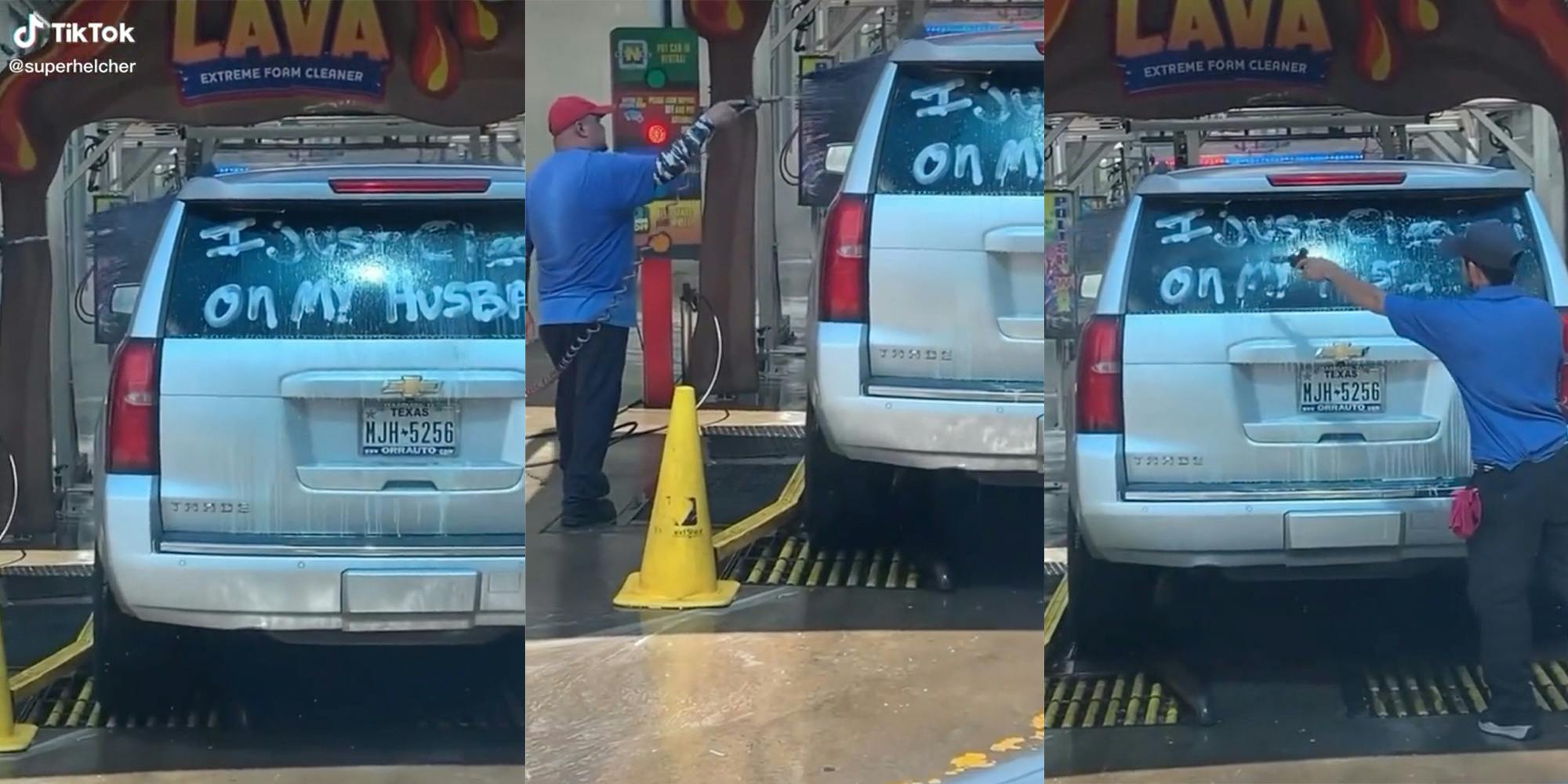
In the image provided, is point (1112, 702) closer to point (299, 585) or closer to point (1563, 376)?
point (1563, 376)

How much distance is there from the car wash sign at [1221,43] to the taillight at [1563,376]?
77 cm

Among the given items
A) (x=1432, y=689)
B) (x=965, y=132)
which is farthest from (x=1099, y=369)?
(x=1432, y=689)

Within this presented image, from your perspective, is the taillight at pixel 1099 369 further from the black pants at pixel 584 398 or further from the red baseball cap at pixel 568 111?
the red baseball cap at pixel 568 111

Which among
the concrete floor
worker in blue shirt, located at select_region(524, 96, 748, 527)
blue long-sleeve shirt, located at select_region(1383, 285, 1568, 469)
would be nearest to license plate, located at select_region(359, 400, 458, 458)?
worker in blue shirt, located at select_region(524, 96, 748, 527)

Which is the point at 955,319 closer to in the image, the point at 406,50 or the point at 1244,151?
the point at 1244,151

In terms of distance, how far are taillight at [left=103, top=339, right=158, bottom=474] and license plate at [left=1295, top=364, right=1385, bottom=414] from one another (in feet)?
8.40

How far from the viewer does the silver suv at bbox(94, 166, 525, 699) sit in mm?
3434

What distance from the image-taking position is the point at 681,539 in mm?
3656

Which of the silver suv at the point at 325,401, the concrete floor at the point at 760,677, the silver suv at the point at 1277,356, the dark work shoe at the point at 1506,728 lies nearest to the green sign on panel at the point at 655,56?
the silver suv at the point at 325,401

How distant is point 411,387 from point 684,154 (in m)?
0.79

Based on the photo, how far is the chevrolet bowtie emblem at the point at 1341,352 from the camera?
3588 mm

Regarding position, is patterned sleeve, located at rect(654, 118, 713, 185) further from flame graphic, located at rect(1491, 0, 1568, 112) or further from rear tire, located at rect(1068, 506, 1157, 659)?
flame graphic, located at rect(1491, 0, 1568, 112)

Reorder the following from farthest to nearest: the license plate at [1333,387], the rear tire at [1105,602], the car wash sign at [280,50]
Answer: the rear tire at [1105,602] < the license plate at [1333,387] < the car wash sign at [280,50]

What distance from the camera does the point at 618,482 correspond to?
3.67 meters
